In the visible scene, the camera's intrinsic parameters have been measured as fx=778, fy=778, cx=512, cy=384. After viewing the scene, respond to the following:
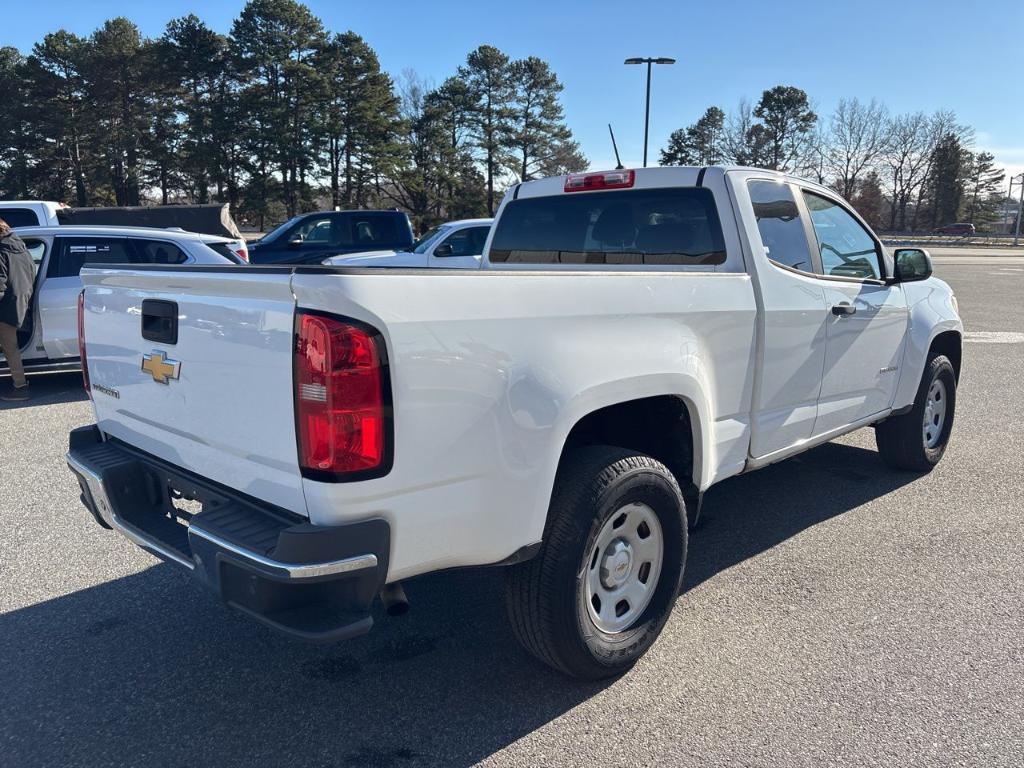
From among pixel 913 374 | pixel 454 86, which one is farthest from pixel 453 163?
pixel 913 374

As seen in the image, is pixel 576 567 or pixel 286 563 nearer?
pixel 286 563

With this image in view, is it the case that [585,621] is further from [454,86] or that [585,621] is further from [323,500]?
[454,86]

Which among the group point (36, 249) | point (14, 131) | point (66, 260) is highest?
point (14, 131)

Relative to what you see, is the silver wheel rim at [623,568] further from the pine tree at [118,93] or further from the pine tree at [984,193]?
the pine tree at [984,193]

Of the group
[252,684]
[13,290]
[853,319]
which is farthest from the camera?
[13,290]

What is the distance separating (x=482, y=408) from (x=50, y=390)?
768cm

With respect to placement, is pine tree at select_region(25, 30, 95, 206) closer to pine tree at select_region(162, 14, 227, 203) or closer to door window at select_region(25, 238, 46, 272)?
pine tree at select_region(162, 14, 227, 203)

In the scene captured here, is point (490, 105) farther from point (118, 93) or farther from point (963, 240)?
point (963, 240)

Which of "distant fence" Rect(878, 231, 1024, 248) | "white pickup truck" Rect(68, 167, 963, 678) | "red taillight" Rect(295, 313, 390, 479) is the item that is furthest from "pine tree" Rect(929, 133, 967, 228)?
"red taillight" Rect(295, 313, 390, 479)

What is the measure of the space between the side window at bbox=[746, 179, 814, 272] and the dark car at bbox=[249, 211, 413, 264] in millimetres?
11438

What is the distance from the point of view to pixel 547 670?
3035mm

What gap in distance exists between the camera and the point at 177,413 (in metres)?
2.73

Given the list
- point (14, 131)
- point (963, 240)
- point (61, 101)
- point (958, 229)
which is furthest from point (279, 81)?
point (958, 229)

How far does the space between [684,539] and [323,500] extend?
5.17 feet
